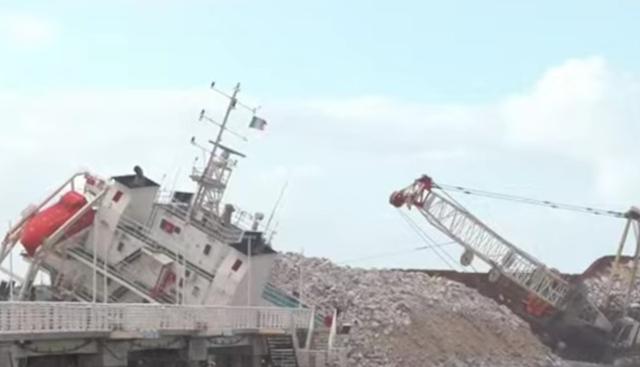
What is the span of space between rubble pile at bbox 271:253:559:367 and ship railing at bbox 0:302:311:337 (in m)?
10.1

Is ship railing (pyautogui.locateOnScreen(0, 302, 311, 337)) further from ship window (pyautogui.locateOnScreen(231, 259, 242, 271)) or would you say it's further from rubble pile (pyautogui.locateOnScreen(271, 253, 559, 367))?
rubble pile (pyautogui.locateOnScreen(271, 253, 559, 367))

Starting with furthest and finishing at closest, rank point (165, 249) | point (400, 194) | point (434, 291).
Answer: point (400, 194) → point (434, 291) → point (165, 249)

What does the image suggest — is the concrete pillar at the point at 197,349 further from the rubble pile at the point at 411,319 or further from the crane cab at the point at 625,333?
the crane cab at the point at 625,333

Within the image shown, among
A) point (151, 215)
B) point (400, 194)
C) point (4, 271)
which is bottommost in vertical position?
point (4, 271)

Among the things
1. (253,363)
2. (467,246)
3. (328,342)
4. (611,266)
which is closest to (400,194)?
(467,246)

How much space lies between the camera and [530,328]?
66062 mm

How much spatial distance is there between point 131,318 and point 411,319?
28.4 meters

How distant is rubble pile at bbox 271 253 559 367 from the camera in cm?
5184

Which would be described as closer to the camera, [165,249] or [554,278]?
[165,249]

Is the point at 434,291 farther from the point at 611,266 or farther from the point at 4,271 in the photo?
the point at 4,271

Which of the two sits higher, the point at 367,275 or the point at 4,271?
the point at 367,275

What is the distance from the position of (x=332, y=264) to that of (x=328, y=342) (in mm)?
23640

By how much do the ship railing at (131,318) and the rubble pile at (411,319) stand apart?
33.2 feet

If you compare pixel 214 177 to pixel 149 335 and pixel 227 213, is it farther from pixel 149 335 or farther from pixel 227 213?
pixel 149 335
